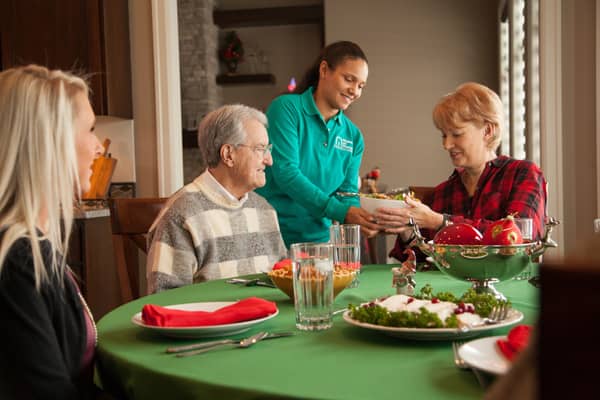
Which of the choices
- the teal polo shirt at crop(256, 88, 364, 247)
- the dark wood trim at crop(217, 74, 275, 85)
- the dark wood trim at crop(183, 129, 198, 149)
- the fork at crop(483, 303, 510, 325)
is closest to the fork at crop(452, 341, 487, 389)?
the fork at crop(483, 303, 510, 325)

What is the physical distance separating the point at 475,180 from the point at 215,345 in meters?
1.52

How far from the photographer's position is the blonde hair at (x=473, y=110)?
88.5 inches

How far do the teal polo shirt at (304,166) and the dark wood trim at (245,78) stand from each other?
17.1 ft

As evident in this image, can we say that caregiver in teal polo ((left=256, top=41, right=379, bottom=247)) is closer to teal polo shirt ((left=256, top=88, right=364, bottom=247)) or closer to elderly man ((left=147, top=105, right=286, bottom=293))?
teal polo shirt ((left=256, top=88, right=364, bottom=247))

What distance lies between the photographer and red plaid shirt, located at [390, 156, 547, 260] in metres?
2.06

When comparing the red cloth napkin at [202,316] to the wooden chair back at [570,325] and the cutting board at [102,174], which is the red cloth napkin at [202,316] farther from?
the cutting board at [102,174]

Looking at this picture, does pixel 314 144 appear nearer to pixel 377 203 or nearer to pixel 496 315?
pixel 377 203

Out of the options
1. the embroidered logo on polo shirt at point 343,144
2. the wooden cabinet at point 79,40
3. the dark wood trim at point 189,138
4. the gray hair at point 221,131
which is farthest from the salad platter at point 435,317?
the dark wood trim at point 189,138

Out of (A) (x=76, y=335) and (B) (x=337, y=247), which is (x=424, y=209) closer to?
(B) (x=337, y=247)

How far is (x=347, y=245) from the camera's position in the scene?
172 centimetres

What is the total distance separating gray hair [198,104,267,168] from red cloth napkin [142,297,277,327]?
97 centimetres

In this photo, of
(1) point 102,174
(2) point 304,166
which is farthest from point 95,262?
(2) point 304,166

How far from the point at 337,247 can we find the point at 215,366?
2.61 ft

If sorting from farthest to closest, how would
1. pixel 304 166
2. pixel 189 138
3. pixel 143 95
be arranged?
pixel 189 138
pixel 143 95
pixel 304 166
